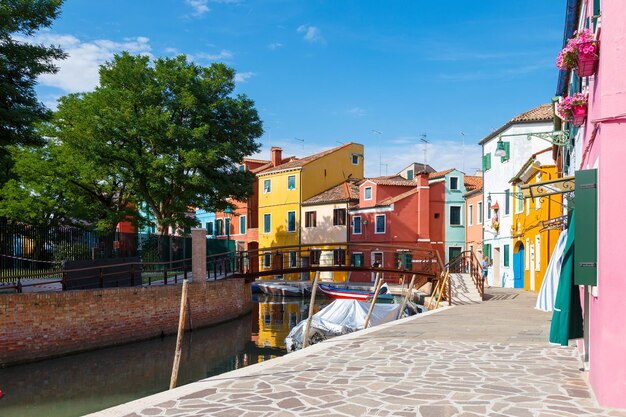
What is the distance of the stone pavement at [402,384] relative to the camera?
20.9 ft

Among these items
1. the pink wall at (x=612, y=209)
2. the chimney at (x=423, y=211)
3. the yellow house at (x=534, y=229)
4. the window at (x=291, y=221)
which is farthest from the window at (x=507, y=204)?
the pink wall at (x=612, y=209)

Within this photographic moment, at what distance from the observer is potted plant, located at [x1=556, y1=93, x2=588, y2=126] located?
7980mm

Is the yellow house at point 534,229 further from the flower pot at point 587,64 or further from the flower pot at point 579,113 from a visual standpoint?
the flower pot at point 587,64

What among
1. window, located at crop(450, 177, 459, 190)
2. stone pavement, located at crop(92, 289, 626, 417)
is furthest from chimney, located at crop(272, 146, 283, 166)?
stone pavement, located at crop(92, 289, 626, 417)

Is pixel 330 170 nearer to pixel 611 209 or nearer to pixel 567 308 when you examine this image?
pixel 567 308

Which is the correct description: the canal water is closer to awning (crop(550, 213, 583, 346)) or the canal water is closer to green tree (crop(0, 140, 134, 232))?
awning (crop(550, 213, 583, 346))

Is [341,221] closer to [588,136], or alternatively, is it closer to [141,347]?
[141,347]

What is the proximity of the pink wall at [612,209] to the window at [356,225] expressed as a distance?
3914 centimetres

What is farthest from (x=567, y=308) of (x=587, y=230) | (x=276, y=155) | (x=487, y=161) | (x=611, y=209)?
(x=276, y=155)

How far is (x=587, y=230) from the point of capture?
6383mm

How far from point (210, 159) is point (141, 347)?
1249 cm

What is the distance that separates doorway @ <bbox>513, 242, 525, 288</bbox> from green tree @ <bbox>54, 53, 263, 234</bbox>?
49.5 feet

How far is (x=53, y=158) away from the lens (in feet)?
104

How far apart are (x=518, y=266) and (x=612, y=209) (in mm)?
27133
